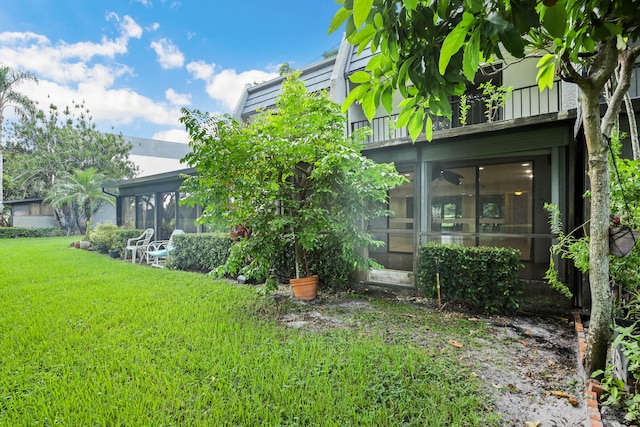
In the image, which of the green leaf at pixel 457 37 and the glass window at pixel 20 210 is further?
the glass window at pixel 20 210

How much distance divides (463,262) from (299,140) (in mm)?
2827

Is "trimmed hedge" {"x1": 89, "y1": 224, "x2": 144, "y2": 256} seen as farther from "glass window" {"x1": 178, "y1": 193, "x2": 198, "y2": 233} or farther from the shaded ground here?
the shaded ground

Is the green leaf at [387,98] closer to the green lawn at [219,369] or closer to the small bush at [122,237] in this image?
the green lawn at [219,369]

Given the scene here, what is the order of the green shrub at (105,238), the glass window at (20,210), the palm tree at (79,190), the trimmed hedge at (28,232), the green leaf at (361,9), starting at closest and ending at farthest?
the green leaf at (361,9), the green shrub at (105,238), the palm tree at (79,190), the trimmed hedge at (28,232), the glass window at (20,210)

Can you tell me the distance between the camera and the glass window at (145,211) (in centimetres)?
1191

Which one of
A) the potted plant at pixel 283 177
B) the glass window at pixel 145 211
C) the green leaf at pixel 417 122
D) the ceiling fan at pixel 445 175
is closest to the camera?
the green leaf at pixel 417 122

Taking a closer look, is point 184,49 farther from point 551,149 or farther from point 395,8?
point 395,8

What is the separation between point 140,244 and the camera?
1027 centimetres

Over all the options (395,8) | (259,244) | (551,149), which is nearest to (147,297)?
(259,244)

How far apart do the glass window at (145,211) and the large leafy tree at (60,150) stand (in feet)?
35.1

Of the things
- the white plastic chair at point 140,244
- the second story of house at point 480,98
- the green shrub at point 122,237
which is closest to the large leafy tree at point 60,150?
the green shrub at point 122,237

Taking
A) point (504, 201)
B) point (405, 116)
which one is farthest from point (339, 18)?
point (504, 201)

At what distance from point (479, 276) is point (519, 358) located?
1454mm

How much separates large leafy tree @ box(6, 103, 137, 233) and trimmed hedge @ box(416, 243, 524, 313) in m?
Answer: 22.4
